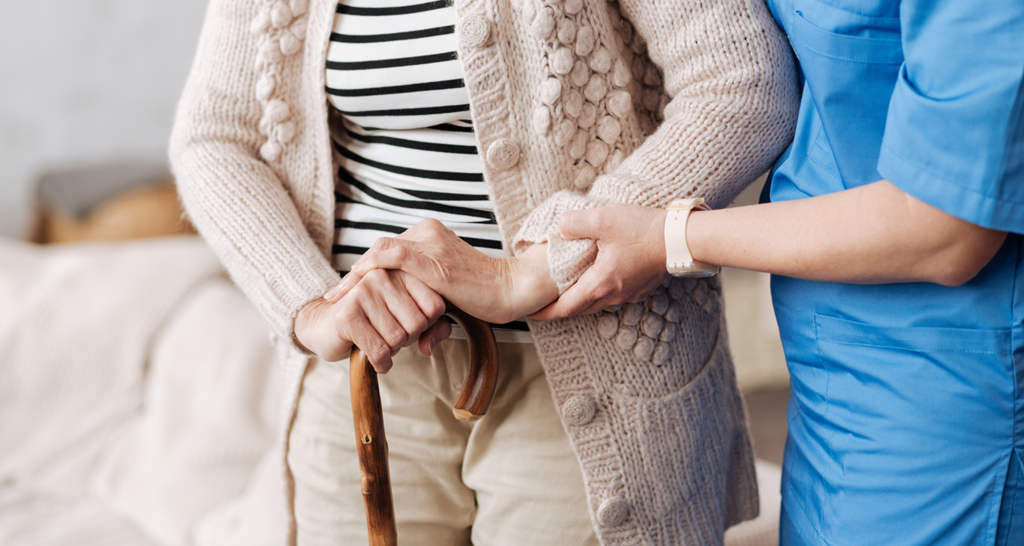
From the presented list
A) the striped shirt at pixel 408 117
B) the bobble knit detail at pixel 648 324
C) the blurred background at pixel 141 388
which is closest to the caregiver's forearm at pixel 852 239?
the bobble knit detail at pixel 648 324

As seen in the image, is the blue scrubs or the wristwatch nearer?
the blue scrubs

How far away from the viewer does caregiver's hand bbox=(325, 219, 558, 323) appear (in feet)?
2.23

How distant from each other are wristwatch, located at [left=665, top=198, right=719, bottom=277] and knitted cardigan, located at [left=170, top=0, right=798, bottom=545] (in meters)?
0.03

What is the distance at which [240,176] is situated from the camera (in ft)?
2.65

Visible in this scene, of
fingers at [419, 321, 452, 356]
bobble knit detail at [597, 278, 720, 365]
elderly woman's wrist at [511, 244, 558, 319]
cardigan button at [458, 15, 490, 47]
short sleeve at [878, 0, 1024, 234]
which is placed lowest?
bobble knit detail at [597, 278, 720, 365]

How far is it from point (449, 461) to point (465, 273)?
9.1 inches

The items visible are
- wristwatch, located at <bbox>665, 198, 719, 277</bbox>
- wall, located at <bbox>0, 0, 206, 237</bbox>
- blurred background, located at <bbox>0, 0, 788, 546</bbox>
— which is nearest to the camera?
wristwatch, located at <bbox>665, 198, 719, 277</bbox>

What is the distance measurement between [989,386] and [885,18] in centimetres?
29

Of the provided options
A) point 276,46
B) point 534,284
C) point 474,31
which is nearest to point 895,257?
point 534,284

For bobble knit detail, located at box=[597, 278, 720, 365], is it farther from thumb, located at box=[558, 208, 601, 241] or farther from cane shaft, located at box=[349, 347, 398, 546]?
cane shaft, located at box=[349, 347, 398, 546]

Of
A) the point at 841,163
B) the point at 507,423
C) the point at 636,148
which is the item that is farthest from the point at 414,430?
the point at 841,163

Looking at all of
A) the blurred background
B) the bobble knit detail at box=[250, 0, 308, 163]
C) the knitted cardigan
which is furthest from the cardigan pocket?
the blurred background

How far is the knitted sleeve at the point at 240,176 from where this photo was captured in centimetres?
77

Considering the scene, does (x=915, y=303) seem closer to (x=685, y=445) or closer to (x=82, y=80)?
(x=685, y=445)
